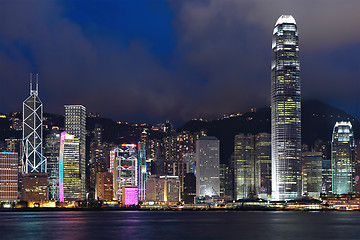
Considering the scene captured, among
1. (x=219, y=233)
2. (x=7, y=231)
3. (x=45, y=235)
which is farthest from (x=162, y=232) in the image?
(x=7, y=231)

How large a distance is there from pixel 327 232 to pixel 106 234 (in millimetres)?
43961

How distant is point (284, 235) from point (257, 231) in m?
12.4

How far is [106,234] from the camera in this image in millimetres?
124312

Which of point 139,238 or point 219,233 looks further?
point 219,233

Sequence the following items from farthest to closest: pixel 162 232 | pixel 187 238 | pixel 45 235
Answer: pixel 162 232 → pixel 45 235 → pixel 187 238

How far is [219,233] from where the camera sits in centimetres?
12600

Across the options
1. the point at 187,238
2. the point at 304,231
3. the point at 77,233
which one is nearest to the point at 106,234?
the point at 77,233

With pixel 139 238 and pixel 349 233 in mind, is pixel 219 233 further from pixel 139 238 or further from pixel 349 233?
pixel 349 233

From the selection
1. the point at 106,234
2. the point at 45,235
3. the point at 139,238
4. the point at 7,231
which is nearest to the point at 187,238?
the point at 139,238

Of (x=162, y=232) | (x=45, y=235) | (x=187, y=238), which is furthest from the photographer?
(x=162, y=232)

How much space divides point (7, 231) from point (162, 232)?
31.9 metres

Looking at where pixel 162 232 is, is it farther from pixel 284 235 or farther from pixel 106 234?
pixel 284 235

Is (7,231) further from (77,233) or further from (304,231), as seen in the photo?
(304,231)

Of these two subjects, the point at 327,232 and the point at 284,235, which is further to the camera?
the point at 327,232
